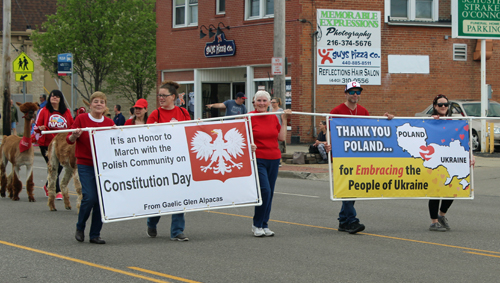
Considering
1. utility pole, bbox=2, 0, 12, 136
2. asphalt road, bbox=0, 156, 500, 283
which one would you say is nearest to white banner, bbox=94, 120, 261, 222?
asphalt road, bbox=0, 156, 500, 283

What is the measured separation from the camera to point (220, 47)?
28781 mm

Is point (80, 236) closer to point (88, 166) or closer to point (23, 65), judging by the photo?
point (88, 166)

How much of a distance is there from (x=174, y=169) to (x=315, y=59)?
18.3 m

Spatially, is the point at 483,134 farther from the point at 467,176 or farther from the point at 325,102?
the point at 467,176

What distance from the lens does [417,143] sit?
9211mm

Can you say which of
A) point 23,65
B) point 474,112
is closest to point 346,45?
point 474,112

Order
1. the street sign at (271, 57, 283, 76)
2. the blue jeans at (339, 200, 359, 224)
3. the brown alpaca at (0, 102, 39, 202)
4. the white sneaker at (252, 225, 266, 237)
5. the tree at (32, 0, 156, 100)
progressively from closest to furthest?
the white sneaker at (252, 225, 266, 237)
the blue jeans at (339, 200, 359, 224)
the brown alpaca at (0, 102, 39, 202)
the street sign at (271, 57, 283, 76)
the tree at (32, 0, 156, 100)

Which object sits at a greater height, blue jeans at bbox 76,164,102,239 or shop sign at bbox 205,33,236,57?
shop sign at bbox 205,33,236,57

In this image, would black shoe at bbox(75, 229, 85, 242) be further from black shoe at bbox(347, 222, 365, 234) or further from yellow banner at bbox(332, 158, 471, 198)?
black shoe at bbox(347, 222, 365, 234)

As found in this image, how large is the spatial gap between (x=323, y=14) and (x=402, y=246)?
19.0 meters

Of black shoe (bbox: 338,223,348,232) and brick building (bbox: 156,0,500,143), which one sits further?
brick building (bbox: 156,0,500,143)

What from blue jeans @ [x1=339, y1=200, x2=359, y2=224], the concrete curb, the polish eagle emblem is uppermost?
the polish eagle emblem

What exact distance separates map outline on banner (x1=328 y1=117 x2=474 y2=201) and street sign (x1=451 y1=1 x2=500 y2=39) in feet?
39.6

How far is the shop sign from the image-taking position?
28328 millimetres
